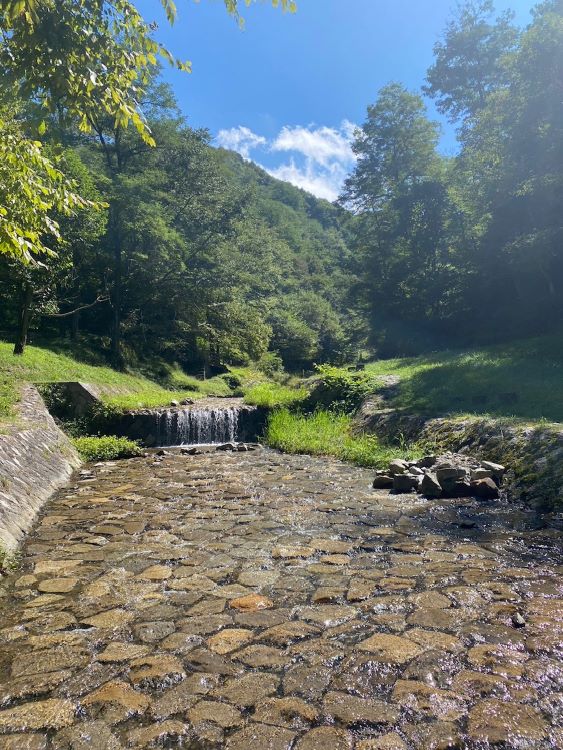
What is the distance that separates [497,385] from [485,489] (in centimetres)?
540

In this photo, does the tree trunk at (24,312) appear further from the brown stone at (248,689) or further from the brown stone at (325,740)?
the brown stone at (325,740)

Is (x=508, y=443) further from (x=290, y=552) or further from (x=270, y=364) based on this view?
(x=270, y=364)

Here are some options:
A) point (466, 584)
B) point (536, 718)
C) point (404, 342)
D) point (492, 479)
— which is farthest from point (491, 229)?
point (536, 718)

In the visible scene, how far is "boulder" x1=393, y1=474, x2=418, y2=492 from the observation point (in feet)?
26.4

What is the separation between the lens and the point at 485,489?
7344 mm

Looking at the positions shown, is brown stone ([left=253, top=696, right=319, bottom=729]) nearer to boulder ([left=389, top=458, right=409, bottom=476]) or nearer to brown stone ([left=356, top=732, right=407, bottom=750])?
brown stone ([left=356, top=732, right=407, bottom=750])

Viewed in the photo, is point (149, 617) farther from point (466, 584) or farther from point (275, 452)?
point (275, 452)

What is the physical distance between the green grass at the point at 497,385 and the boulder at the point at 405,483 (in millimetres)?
2761

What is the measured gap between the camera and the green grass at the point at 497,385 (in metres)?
10.0

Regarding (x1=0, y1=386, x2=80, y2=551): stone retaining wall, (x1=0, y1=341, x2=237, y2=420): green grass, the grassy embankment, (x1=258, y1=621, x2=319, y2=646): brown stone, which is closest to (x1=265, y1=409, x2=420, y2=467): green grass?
the grassy embankment

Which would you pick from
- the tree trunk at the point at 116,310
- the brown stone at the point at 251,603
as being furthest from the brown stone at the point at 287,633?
the tree trunk at the point at 116,310

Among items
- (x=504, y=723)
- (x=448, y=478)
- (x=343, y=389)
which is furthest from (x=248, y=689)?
(x=343, y=389)

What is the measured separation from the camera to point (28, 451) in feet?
26.3

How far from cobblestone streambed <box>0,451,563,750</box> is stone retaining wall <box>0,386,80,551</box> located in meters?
0.33
